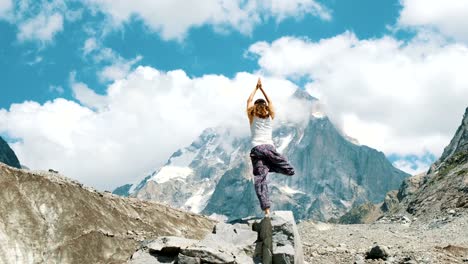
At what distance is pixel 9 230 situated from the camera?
2628 centimetres

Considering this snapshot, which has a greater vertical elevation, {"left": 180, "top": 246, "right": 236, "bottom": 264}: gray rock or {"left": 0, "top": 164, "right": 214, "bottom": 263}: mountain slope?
{"left": 0, "top": 164, "right": 214, "bottom": 263}: mountain slope

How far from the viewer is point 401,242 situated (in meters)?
26.7

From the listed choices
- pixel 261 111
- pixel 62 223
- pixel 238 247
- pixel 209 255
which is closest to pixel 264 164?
pixel 261 111

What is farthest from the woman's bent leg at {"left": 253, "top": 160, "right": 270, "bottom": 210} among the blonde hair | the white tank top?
the blonde hair

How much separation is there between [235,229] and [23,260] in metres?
12.3

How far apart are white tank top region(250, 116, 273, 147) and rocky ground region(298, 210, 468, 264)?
574 centimetres

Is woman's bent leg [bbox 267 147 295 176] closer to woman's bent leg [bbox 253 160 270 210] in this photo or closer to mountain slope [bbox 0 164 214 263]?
woman's bent leg [bbox 253 160 270 210]

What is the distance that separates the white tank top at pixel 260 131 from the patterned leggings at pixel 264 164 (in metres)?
0.24

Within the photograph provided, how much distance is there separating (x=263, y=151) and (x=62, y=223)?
1372 centimetres

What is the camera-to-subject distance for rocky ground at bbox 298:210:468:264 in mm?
21188

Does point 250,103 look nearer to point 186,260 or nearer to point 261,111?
point 261,111

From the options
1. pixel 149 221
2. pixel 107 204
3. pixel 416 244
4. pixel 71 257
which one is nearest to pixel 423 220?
pixel 416 244

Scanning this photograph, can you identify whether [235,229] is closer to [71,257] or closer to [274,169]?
[274,169]

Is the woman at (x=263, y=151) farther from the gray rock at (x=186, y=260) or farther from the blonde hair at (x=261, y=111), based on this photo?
the gray rock at (x=186, y=260)
